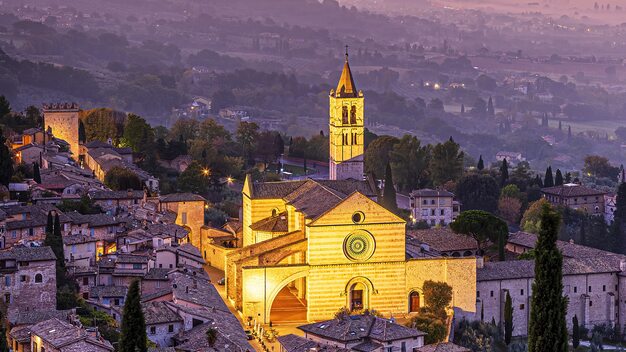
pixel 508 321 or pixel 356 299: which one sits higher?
pixel 356 299

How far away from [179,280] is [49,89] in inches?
3789

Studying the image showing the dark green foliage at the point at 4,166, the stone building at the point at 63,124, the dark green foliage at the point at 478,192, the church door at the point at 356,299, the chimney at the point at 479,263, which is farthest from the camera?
the dark green foliage at the point at 478,192

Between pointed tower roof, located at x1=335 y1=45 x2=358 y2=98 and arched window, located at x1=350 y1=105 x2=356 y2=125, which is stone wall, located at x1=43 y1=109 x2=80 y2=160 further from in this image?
arched window, located at x1=350 y1=105 x2=356 y2=125

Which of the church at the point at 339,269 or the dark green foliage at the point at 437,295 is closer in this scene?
the church at the point at 339,269

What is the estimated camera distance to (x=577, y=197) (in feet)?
252

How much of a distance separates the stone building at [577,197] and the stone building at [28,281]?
37824 millimetres

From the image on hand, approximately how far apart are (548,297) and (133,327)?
8.06 meters

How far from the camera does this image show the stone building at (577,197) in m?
76.2

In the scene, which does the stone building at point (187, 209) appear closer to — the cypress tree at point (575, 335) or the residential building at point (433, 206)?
the residential building at point (433, 206)

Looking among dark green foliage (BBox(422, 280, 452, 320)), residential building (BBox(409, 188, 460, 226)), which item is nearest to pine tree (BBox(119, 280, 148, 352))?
dark green foliage (BBox(422, 280, 452, 320))

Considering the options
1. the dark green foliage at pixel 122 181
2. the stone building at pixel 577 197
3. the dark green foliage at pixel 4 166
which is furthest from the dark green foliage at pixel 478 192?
the dark green foliage at pixel 4 166

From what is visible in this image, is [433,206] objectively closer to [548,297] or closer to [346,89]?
[346,89]

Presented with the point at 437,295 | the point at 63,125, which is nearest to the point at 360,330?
the point at 437,295

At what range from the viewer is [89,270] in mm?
47281
